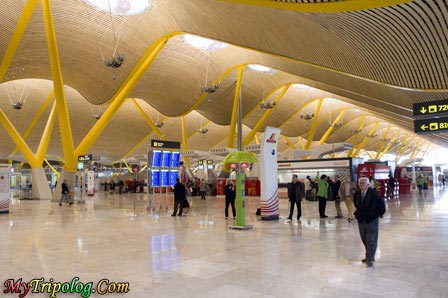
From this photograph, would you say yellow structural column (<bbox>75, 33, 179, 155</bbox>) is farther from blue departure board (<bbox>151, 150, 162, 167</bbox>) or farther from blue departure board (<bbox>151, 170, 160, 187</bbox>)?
blue departure board (<bbox>151, 170, 160, 187</bbox>)

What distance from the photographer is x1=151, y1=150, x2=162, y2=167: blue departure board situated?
17545 mm

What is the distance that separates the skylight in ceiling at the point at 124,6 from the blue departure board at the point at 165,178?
31.3ft

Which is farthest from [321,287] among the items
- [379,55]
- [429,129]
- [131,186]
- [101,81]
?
[131,186]

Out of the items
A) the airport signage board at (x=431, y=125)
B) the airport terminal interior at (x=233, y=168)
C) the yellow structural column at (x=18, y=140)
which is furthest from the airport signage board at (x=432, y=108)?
the yellow structural column at (x=18, y=140)

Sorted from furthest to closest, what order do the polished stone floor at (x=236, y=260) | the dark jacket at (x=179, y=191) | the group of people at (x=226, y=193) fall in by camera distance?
the dark jacket at (x=179, y=191) → the group of people at (x=226, y=193) → the polished stone floor at (x=236, y=260)

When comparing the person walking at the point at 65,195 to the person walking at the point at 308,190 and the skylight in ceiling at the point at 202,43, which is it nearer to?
the skylight in ceiling at the point at 202,43

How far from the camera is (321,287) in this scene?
4.97 meters

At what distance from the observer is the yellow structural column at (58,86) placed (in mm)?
19062

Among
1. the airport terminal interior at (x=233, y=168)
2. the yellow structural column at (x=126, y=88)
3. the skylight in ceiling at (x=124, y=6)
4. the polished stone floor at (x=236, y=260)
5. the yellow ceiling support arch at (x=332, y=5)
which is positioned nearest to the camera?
the polished stone floor at (x=236, y=260)

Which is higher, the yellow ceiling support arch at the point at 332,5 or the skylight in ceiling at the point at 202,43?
the skylight in ceiling at the point at 202,43

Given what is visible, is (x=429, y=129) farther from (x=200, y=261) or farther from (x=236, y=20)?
(x=236, y=20)

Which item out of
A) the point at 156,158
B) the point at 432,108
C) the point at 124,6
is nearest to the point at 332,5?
the point at 432,108

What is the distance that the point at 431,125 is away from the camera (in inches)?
358

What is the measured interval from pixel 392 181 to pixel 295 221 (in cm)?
1671
